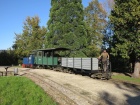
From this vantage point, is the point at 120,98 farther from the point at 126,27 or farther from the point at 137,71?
the point at 126,27

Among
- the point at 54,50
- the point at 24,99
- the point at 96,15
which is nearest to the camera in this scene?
the point at 24,99

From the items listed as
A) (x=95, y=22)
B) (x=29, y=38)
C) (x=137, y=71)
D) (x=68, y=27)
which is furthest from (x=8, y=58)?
(x=137, y=71)

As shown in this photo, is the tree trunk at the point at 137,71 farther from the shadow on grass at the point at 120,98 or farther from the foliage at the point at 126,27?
the shadow on grass at the point at 120,98

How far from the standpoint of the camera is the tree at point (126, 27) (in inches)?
782

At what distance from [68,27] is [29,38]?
13.6 metres

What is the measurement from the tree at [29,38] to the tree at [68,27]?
1102cm

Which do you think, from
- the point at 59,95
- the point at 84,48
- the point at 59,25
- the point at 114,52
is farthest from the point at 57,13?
the point at 59,95

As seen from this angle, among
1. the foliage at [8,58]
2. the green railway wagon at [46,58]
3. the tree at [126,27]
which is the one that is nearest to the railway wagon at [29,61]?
the green railway wagon at [46,58]

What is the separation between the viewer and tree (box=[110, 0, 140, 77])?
1986cm

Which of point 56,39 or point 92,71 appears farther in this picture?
point 56,39

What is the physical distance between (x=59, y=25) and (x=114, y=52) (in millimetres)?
15312

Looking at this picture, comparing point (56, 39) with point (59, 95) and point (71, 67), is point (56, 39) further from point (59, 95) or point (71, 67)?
point (59, 95)

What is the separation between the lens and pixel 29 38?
46.8 metres

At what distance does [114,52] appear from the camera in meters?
21.8
